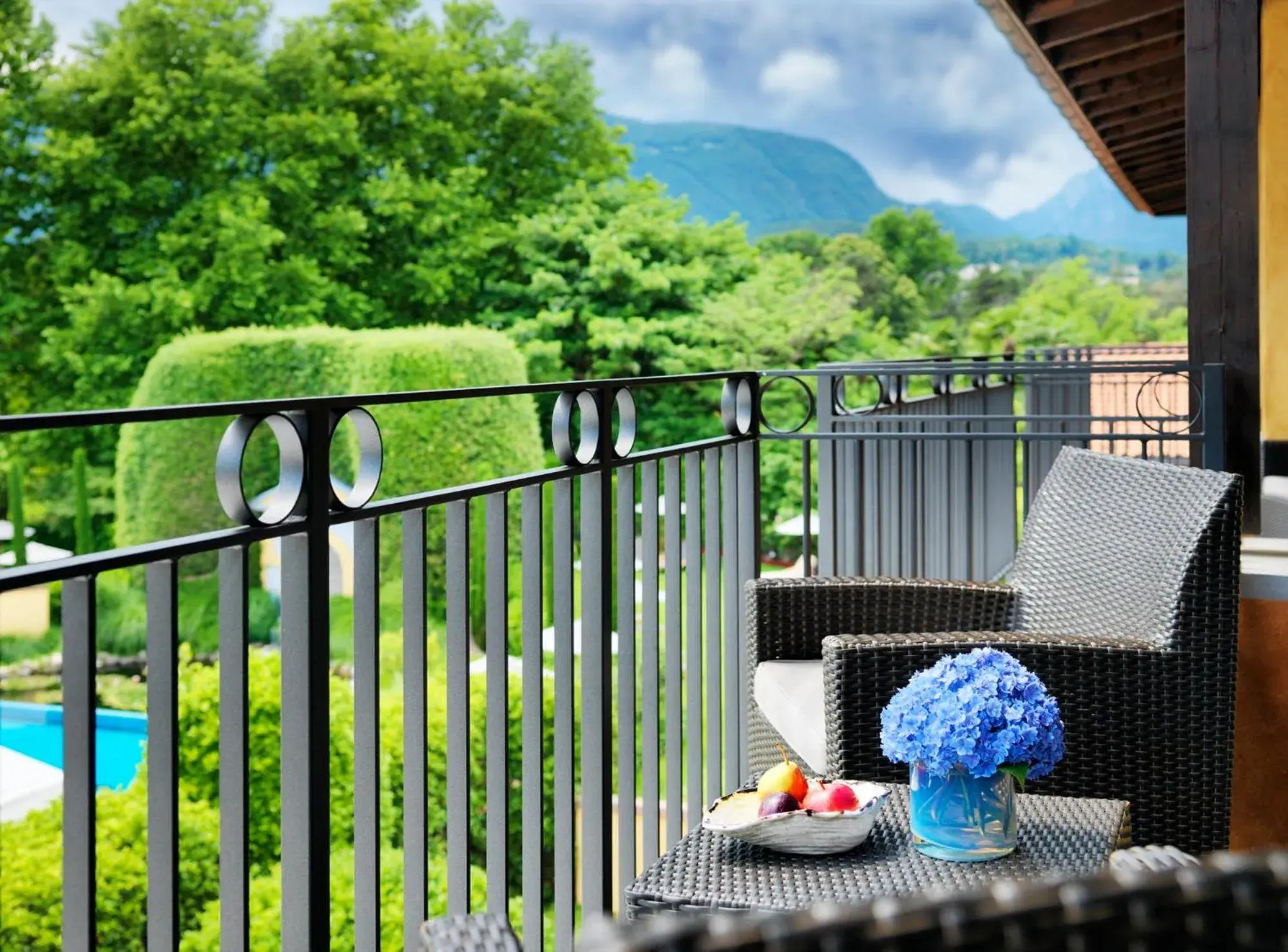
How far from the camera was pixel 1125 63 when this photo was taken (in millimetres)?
6516

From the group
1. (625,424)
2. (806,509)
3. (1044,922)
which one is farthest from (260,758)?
(1044,922)

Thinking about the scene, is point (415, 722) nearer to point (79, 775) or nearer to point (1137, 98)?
point (79, 775)

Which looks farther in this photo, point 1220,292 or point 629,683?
point 1220,292

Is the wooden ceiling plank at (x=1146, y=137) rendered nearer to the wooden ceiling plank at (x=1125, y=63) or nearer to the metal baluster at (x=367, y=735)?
the wooden ceiling plank at (x=1125, y=63)

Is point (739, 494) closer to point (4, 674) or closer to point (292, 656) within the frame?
point (292, 656)

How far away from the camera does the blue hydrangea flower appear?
146 cm

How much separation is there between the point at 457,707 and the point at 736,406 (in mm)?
1205

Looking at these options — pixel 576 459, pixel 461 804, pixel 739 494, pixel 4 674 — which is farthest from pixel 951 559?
pixel 4 674

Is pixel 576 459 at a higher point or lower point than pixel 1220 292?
lower

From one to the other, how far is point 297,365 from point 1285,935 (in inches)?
797

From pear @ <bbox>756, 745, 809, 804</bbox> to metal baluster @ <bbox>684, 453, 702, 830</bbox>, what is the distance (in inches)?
32.3

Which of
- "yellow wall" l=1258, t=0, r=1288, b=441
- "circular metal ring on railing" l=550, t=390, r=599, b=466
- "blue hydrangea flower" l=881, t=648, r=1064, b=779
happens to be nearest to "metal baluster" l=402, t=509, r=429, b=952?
"circular metal ring on railing" l=550, t=390, r=599, b=466

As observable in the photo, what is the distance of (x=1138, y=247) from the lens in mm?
32406

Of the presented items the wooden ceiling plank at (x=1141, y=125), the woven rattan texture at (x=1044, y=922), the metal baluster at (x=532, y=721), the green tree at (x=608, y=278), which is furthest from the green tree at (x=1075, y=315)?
the woven rattan texture at (x=1044, y=922)
